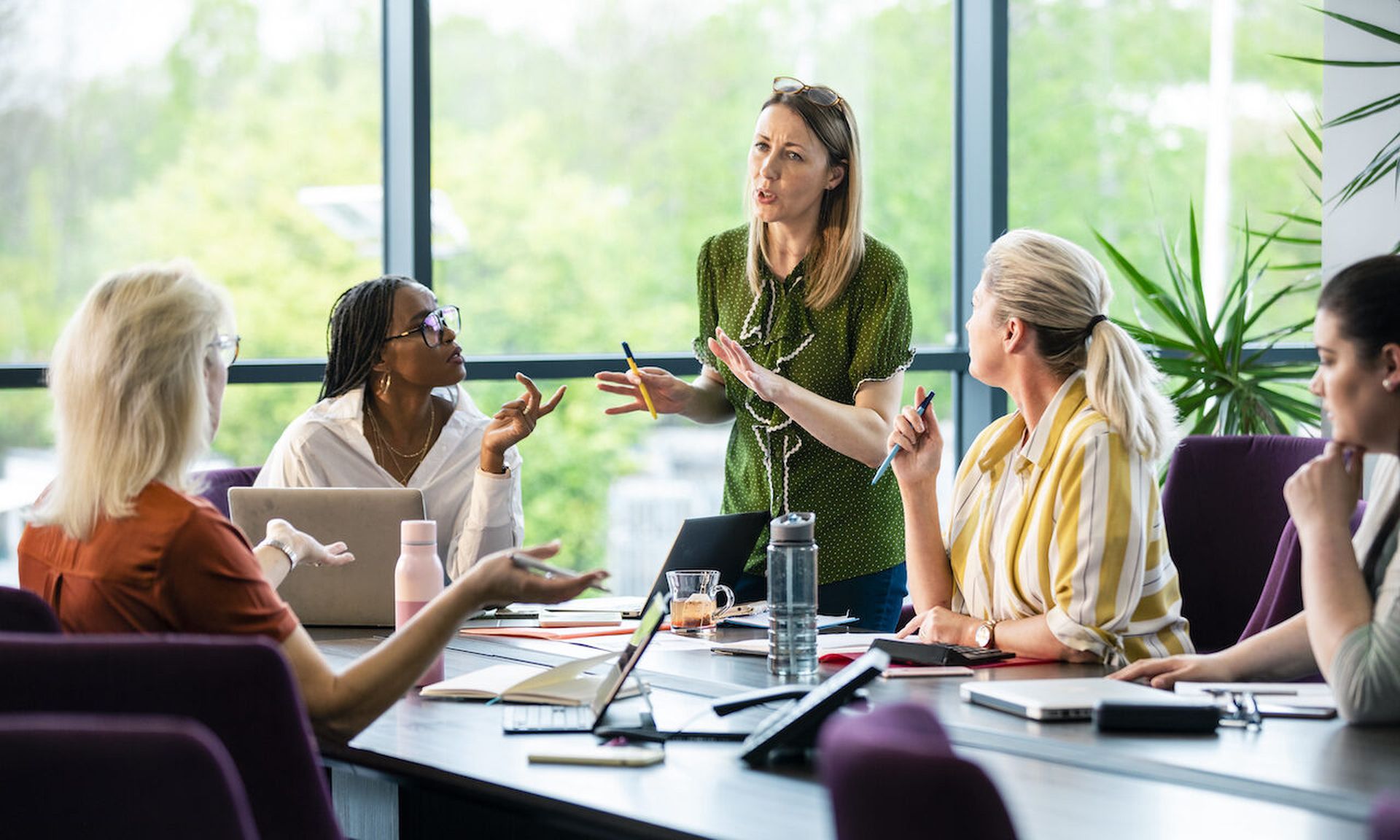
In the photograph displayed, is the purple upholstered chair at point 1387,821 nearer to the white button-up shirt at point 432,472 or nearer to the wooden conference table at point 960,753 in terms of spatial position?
the wooden conference table at point 960,753

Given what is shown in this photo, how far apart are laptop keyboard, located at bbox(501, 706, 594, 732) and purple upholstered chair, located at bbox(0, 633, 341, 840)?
49cm

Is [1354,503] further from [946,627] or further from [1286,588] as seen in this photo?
[1286,588]

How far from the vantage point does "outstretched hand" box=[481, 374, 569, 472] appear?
9.09ft

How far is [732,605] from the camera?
2781mm

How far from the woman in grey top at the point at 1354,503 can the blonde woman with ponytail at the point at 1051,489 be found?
0.38 metres

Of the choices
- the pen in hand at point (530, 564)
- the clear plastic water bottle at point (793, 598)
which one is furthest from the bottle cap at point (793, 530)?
the pen in hand at point (530, 564)

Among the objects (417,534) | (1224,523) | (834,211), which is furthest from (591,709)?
(1224,523)

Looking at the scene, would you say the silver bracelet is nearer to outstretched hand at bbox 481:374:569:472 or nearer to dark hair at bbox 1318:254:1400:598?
outstretched hand at bbox 481:374:569:472

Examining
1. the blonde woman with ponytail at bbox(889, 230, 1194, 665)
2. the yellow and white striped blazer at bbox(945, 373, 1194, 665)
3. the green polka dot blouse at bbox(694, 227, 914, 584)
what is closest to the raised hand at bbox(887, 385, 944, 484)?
the blonde woman with ponytail at bbox(889, 230, 1194, 665)

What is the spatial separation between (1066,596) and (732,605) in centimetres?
75

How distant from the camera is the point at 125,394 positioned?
1658 mm

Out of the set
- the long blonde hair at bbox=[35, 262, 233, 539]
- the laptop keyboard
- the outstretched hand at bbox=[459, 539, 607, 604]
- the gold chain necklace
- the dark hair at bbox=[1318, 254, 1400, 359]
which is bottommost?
the laptop keyboard

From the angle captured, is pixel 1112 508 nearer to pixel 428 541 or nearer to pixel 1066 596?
pixel 1066 596

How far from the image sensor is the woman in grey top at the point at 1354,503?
1.75 m
